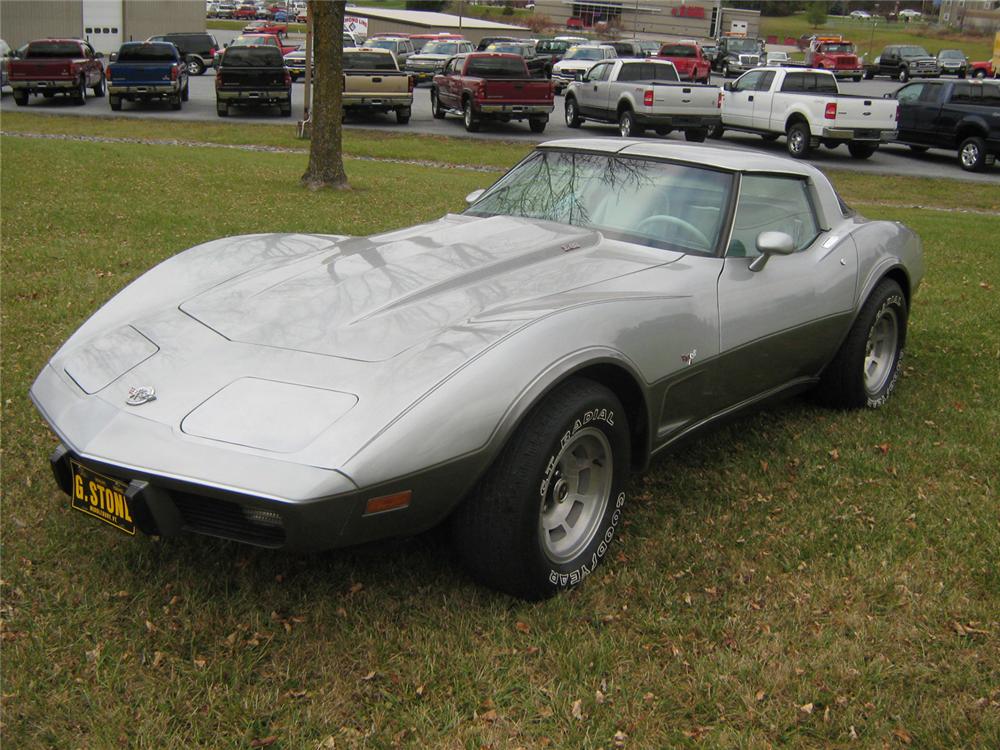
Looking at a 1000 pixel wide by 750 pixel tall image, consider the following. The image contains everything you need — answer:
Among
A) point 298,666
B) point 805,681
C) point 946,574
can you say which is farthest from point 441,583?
point 946,574

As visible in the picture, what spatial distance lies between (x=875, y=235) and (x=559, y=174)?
1866 mm

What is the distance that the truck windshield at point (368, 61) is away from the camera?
2283 centimetres

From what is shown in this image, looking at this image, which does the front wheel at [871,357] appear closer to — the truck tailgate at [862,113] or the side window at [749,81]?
the truck tailgate at [862,113]

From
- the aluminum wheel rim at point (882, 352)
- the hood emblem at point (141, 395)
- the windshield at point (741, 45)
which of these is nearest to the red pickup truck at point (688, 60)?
the windshield at point (741, 45)

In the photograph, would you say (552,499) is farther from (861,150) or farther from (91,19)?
(91,19)

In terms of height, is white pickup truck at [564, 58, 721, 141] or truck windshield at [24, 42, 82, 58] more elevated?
truck windshield at [24, 42, 82, 58]

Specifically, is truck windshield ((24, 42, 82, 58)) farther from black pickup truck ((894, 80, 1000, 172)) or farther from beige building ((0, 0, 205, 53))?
beige building ((0, 0, 205, 53))

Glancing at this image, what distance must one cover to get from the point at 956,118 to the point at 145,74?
699 inches

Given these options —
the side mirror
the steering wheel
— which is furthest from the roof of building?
the side mirror

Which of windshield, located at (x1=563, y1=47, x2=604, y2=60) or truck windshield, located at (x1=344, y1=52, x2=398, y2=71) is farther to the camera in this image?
windshield, located at (x1=563, y1=47, x2=604, y2=60)

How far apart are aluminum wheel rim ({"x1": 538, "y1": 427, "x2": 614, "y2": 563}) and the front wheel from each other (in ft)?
6.92

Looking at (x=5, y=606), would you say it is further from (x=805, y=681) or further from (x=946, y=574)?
(x=946, y=574)

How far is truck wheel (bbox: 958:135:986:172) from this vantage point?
1880 cm

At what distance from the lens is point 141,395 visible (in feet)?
10.2
